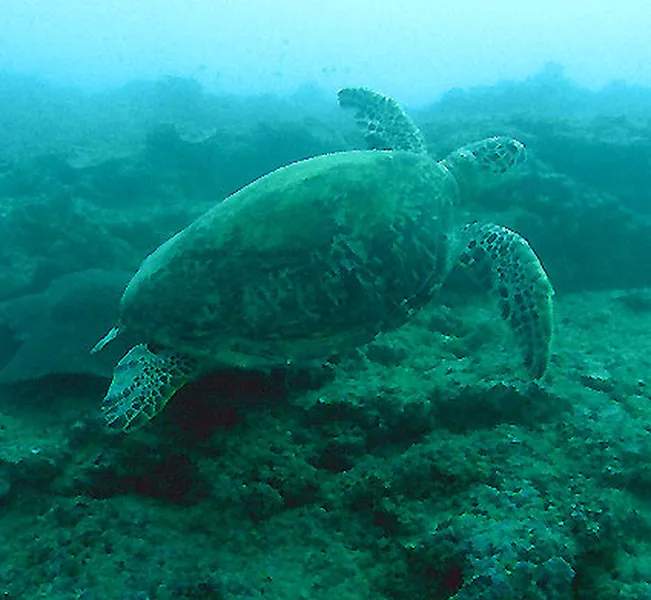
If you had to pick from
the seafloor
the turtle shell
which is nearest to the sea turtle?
the turtle shell

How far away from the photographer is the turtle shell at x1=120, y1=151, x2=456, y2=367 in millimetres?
2621

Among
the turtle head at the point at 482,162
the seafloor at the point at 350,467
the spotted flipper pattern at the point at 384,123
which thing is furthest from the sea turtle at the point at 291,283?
the spotted flipper pattern at the point at 384,123

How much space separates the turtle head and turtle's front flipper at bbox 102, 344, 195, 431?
2666 millimetres

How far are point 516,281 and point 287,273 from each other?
5.11 ft

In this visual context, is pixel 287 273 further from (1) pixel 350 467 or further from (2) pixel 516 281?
(2) pixel 516 281

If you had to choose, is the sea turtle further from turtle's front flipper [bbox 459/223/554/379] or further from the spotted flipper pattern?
the spotted flipper pattern

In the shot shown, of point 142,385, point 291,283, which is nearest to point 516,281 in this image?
point 291,283

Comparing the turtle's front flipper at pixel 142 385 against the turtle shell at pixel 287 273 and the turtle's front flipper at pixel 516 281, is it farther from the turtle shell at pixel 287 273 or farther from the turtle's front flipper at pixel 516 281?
the turtle's front flipper at pixel 516 281

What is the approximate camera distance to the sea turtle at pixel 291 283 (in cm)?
262

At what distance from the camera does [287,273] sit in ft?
8.63

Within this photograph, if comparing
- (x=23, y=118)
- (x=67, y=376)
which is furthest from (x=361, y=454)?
(x=23, y=118)

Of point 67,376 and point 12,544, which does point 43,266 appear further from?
point 12,544

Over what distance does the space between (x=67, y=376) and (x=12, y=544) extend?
145cm

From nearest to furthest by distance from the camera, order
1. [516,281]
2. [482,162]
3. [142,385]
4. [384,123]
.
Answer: [142,385], [516,281], [482,162], [384,123]
